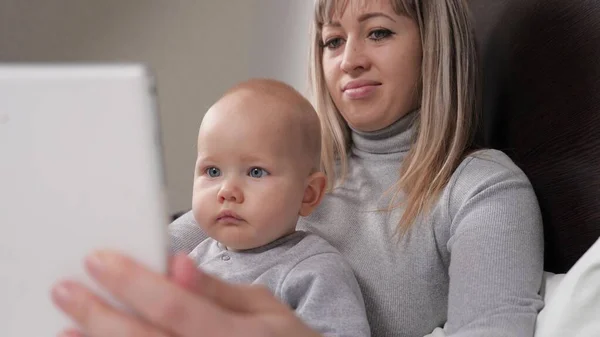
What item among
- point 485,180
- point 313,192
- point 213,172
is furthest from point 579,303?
point 213,172

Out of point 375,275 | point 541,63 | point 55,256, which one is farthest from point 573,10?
point 55,256

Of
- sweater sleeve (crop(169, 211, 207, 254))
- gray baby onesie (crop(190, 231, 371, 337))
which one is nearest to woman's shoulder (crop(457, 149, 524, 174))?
gray baby onesie (crop(190, 231, 371, 337))

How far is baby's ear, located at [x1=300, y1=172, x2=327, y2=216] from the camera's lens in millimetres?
1064

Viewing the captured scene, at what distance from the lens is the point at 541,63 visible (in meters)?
1.14

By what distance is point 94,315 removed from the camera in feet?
1.56

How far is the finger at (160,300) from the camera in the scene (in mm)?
461

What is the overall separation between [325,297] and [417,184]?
0.30m

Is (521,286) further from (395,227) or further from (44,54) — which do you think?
(44,54)

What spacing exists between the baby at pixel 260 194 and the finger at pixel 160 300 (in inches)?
18.9

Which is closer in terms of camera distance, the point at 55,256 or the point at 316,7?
the point at 55,256

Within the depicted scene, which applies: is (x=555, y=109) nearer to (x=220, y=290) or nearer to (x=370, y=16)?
(x=370, y=16)

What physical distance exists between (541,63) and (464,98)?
0.49 feet

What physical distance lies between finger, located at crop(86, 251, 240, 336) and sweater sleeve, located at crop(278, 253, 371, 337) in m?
0.43

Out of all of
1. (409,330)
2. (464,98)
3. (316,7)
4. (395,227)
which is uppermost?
(316,7)
